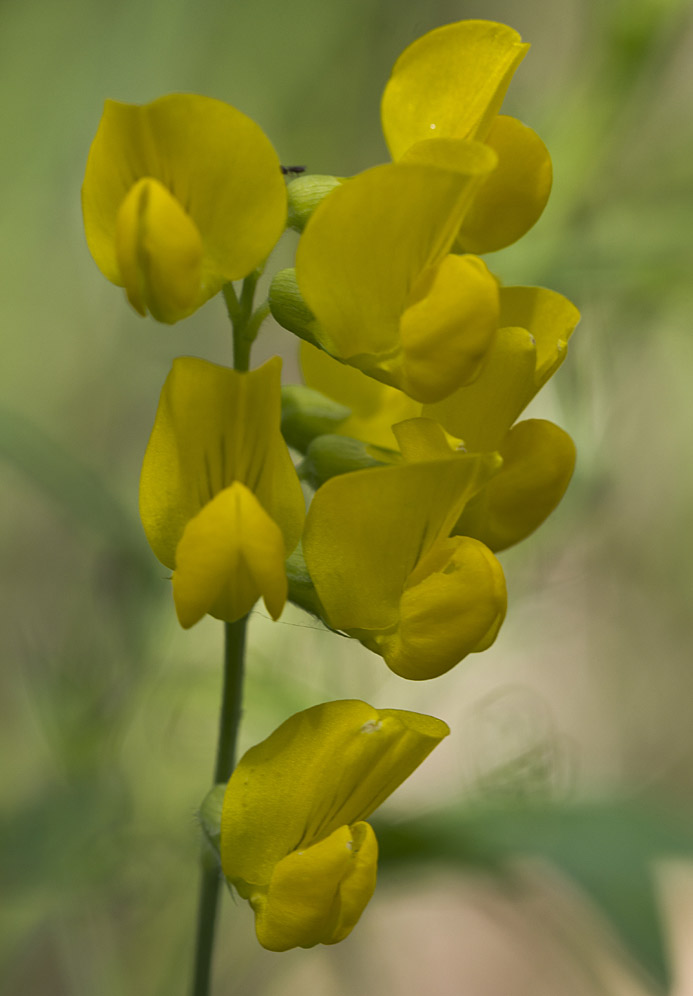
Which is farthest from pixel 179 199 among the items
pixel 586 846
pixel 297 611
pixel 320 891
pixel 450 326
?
pixel 297 611

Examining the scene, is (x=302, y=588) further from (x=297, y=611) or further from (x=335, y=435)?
(x=297, y=611)

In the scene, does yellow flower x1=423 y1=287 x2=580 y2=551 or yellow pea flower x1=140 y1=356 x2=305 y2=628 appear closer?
yellow pea flower x1=140 y1=356 x2=305 y2=628

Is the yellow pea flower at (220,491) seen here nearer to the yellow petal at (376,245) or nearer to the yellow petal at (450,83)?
the yellow petal at (376,245)

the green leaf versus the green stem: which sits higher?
the green stem

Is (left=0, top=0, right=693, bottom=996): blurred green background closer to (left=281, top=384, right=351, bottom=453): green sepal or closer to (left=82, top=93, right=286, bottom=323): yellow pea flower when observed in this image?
(left=281, top=384, right=351, bottom=453): green sepal

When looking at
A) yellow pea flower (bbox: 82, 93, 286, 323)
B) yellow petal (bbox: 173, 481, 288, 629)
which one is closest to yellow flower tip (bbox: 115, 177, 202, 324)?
yellow pea flower (bbox: 82, 93, 286, 323)
